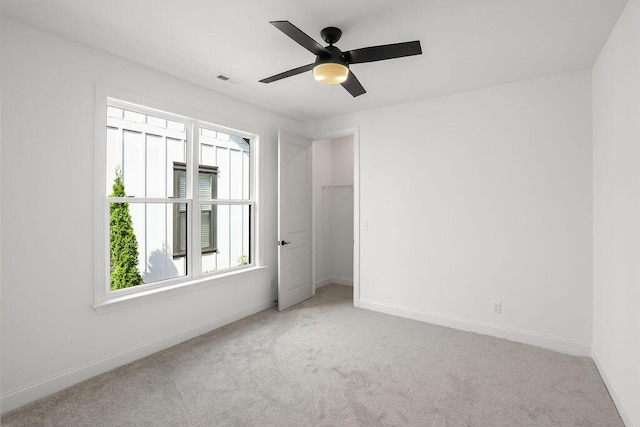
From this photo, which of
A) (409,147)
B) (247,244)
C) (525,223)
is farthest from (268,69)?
(525,223)

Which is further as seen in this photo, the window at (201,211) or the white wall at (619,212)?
the window at (201,211)

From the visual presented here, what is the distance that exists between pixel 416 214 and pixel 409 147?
0.82 m

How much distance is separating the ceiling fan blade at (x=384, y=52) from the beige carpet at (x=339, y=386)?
231 cm

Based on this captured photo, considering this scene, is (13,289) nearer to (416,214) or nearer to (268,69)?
(268,69)

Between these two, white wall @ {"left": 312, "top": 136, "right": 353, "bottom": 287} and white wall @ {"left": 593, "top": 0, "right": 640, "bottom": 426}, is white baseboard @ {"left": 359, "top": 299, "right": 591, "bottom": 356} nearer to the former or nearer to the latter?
white wall @ {"left": 593, "top": 0, "right": 640, "bottom": 426}

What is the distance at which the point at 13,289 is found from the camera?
2.07 m

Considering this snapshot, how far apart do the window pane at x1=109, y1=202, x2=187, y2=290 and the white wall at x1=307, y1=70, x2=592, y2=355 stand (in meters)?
2.30

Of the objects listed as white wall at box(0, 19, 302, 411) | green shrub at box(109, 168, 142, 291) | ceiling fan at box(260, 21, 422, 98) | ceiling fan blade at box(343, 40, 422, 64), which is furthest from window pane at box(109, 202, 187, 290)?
ceiling fan blade at box(343, 40, 422, 64)

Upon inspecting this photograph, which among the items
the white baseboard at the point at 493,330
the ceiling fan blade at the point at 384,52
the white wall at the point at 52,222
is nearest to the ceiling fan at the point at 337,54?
the ceiling fan blade at the point at 384,52

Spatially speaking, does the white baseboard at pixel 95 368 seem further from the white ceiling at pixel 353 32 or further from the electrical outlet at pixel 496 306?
the electrical outlet at pixel 496 306

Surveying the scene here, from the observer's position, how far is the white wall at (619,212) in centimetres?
181

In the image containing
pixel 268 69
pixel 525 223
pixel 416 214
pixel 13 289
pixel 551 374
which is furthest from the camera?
pixel 416 214

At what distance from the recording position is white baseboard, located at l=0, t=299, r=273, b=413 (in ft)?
6.77

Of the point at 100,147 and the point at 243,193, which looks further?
the point at 243,193
